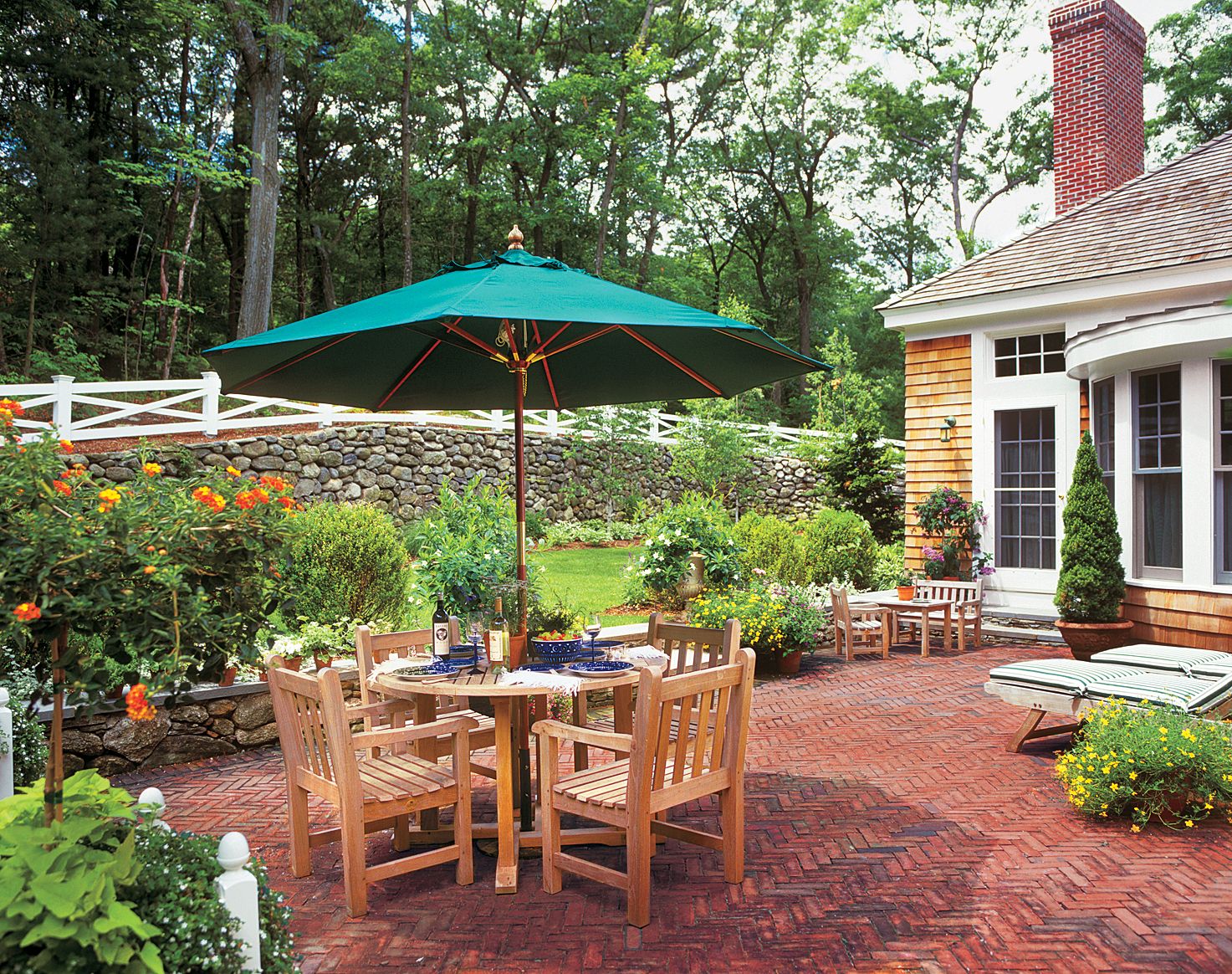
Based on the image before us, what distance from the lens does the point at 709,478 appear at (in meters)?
19.0

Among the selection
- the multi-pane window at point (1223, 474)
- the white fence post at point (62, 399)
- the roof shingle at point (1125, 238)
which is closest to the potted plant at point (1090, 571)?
the multi-pane window at point (1223, 474)

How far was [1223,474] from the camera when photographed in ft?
25.5

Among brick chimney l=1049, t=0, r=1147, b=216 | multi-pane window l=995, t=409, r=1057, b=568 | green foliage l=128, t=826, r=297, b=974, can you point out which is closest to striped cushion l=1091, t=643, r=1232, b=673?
multi-pane window l=995, t=409, r=1057, b=568

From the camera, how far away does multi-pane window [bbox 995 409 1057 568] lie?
416 inches

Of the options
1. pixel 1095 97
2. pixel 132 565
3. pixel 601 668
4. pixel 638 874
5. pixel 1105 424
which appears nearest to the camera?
pixel 132 565

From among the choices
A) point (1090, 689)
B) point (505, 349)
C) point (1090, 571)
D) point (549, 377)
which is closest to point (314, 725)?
point (505, 349)

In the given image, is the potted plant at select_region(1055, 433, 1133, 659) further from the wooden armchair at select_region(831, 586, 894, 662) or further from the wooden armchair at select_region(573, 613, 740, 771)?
the wooden armchair at select_region(573, 613, 740, 771)

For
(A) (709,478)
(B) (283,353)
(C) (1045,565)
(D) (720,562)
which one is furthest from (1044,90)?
(B) (283,353)

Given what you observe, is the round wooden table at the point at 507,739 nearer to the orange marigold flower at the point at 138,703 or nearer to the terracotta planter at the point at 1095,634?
the orange marigold flower at the point at 138,703

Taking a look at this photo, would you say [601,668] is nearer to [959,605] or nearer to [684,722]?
[684,722]

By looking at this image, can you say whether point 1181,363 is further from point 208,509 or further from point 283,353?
point 208,509

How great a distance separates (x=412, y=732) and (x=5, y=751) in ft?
5.13

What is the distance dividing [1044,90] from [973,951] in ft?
98.8

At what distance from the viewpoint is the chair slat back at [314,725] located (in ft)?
11.7
